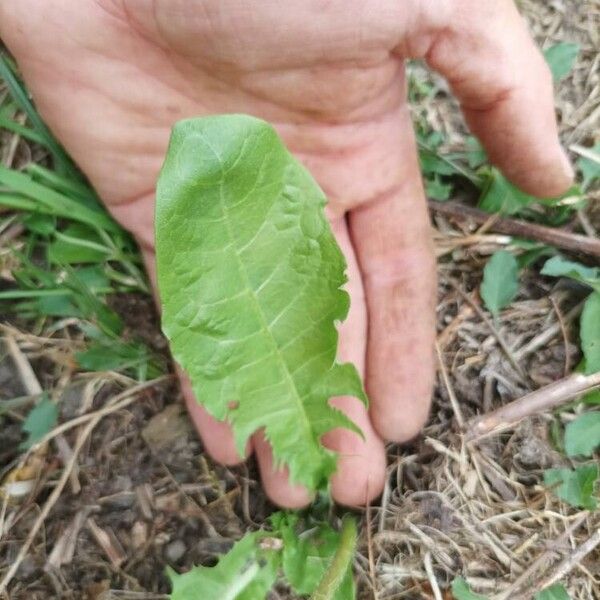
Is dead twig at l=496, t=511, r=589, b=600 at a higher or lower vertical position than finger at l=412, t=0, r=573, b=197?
lower

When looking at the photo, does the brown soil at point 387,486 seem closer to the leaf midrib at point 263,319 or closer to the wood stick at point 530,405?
the wood stick at point 530,405

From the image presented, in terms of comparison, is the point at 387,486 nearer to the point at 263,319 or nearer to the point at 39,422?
the point at 263,319

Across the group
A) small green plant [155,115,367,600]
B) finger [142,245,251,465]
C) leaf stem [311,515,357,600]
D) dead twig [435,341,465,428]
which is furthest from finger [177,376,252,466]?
dead twig [435,341,465,428]

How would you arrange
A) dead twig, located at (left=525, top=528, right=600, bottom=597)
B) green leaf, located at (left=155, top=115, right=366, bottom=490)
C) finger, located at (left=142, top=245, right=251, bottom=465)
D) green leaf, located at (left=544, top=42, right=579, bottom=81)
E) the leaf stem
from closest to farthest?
green leaf, located at (left=155, top=115, right=366, bottom=490) < the leaf stem < dead twig, located at (left=525, top=528, right=600, bottom=597) < finger, located at (left=142, top=245, right=251, bottom=465) < green leaf, located at (left=544, top=42, right=579, bottom=81)

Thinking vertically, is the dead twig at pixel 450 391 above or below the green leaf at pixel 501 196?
below

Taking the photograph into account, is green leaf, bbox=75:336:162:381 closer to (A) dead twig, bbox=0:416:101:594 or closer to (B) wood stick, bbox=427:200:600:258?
(A) dead twig, bbox=0:416:101:594

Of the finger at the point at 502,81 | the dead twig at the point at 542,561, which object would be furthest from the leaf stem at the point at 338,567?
the finger at the point at 502,81

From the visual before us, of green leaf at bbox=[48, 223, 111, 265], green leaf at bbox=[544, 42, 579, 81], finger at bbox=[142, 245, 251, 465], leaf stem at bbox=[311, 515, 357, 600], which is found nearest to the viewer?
leaf stem at bbox=[311, 515, 357, 600]

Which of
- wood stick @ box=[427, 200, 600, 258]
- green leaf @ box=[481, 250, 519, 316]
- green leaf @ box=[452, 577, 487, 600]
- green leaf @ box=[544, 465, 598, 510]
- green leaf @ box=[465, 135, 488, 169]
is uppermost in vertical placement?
green leaf @ box=[465, 135, 488, 169]
